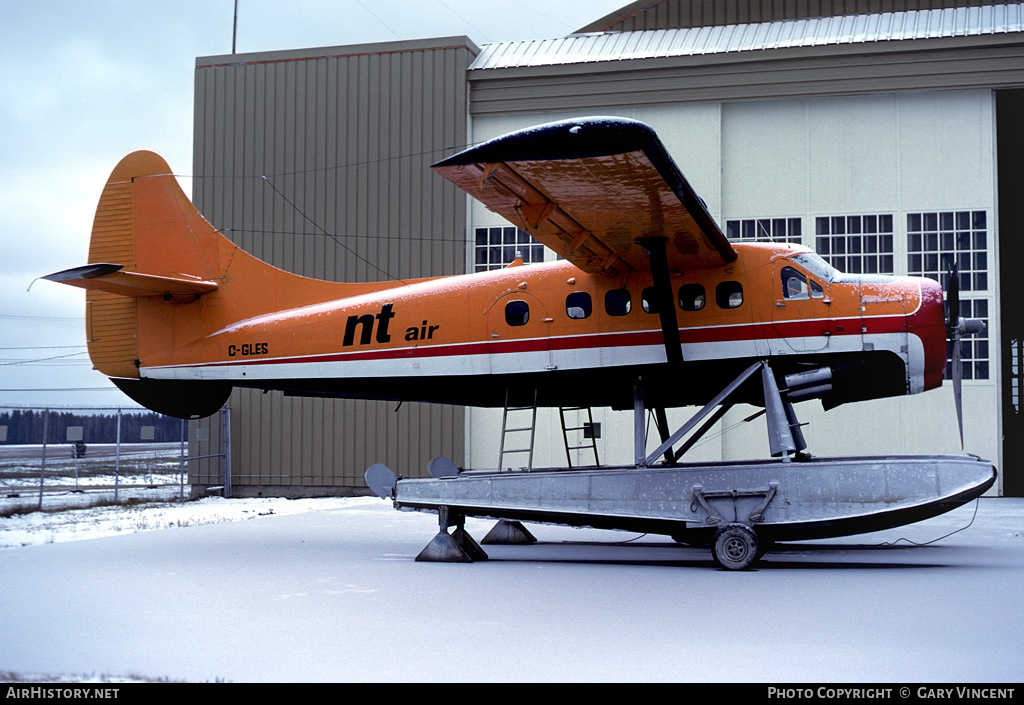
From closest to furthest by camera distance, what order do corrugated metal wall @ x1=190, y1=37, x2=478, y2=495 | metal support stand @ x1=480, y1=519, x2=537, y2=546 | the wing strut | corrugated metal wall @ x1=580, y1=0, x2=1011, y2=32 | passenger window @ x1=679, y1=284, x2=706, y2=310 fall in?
the wing strut < passenger window @ x1=679, y1=284, x2=706, y2=310 < metal support stand @ x1=480, y1=519, x2=537, y2=546 < corrugated metal wall @ x1=190, y1=37, x2=478, y2=495 < corrugated metal wall @ x1=580, y1=0, x2=1011, y2=32

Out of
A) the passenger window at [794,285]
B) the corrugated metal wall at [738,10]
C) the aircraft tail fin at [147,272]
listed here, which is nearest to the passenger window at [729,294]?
the passenger window at [794,285]

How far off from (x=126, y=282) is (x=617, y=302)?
624 centimetres

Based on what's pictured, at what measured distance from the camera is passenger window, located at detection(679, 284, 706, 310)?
10047 mm

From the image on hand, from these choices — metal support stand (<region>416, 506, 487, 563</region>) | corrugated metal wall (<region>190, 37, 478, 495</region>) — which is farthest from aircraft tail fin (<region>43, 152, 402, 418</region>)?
corrugated metal wall (<region>190, 37, 478, 495</region>)

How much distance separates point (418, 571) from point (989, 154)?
1473 centimetres

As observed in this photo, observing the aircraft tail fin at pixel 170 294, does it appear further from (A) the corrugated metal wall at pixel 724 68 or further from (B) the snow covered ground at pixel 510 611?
(A) the corrugated metal wall at pixel 724 68

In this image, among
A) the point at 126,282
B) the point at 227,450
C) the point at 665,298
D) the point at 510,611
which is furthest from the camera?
the point at 227,450

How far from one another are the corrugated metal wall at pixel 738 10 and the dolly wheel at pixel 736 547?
14.8 meters

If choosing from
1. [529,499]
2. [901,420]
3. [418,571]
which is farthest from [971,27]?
[418,571]

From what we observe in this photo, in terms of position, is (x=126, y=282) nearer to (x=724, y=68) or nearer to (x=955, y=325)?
(x=955, y=325)

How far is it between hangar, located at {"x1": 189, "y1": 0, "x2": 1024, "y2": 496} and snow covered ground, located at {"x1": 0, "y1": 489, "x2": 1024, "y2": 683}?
705 centimetres

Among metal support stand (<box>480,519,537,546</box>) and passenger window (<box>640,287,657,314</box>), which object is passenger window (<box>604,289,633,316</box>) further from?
metal support stand (<box>480,519,537,546</box>)

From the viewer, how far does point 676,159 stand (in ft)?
61.2

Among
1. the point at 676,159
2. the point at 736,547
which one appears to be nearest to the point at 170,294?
the point at 736,547
